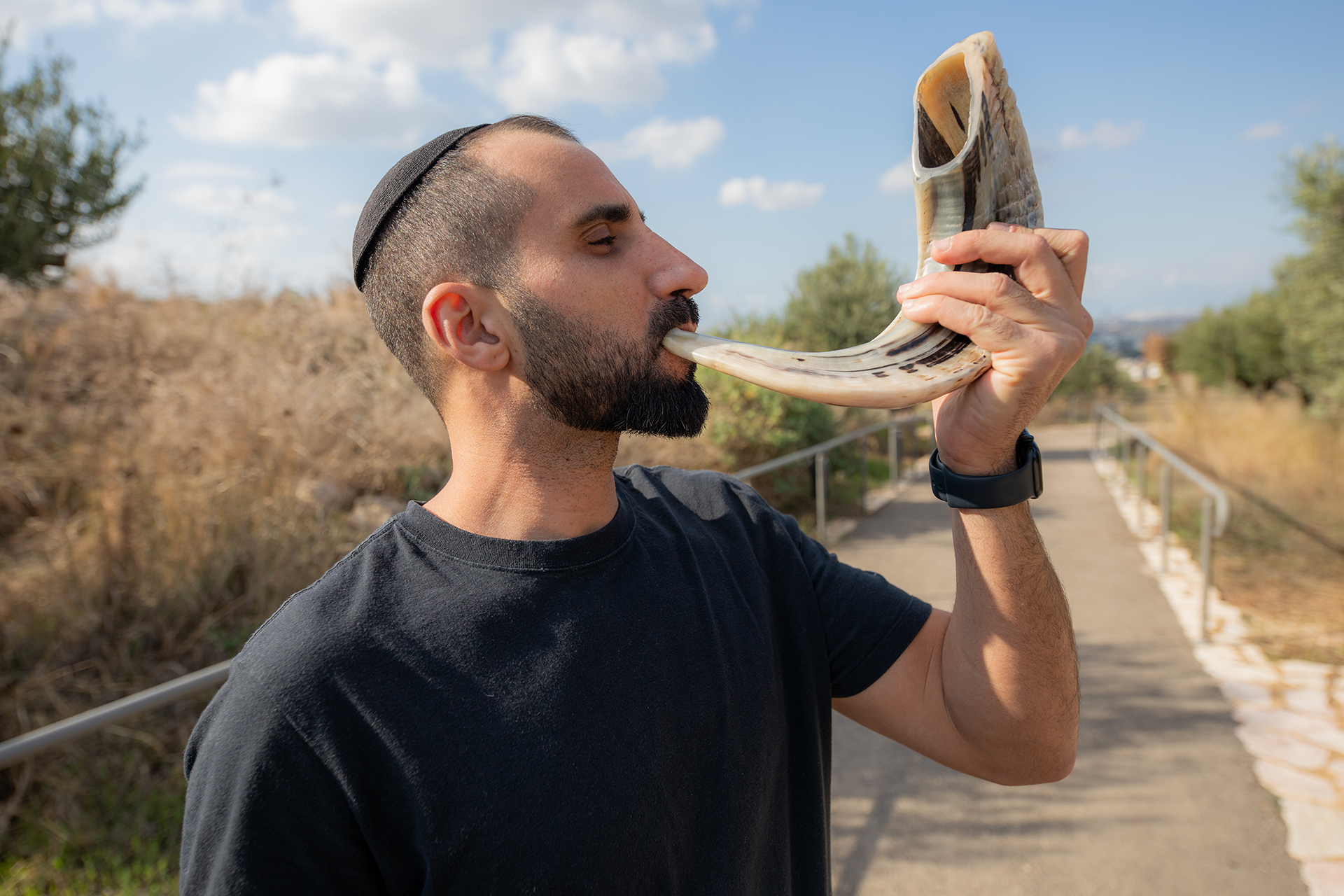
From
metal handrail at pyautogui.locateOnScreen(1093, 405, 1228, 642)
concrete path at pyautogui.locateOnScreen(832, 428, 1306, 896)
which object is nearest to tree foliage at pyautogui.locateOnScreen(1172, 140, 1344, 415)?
metal handrail at pyautogui.locateOnScreen(1093, 405, 1228, 642)

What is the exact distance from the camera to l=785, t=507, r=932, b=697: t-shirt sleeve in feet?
5.28

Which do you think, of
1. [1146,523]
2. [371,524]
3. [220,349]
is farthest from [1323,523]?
[220,349]

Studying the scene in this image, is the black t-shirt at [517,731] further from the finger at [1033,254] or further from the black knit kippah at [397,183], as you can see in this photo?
the finger at [1033,254]

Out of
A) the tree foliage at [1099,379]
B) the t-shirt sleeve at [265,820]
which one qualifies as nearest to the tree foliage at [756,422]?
the t-shirt sleeve at [265,820]

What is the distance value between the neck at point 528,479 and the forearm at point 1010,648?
25.9 inches

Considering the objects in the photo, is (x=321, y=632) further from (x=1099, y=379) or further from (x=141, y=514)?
(x=1099, y=379)

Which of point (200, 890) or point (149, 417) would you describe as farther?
point (149, 417)

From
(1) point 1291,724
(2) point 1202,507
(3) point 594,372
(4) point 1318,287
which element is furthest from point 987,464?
(4) point 1318,287

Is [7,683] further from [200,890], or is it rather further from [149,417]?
[200,890]

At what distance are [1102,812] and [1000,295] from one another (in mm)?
3552

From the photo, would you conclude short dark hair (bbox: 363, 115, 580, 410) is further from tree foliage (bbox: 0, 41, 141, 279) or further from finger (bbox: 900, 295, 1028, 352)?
tree foliage (bbox: 0, 41, 141, 279)

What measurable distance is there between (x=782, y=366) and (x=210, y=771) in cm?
103

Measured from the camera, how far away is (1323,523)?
8.74m

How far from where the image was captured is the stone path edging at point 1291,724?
3449 millimetres
